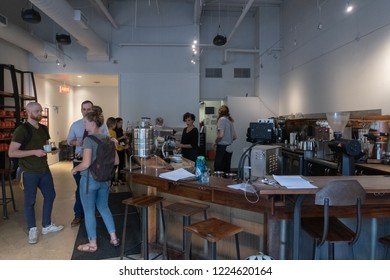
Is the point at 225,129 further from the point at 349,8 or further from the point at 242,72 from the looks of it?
the point at 242,72

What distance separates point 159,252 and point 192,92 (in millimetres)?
5847

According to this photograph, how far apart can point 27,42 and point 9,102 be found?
151cm

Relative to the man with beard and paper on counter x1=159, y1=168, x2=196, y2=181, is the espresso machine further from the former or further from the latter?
the man with beard

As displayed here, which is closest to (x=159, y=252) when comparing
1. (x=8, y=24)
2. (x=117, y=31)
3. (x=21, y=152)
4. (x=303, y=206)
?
(x=303, y=206)

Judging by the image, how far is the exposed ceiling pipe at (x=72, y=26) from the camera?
15.1 feet

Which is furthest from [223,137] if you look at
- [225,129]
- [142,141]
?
[142,141]

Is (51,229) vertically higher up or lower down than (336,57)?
lower down

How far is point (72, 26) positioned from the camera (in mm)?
5598

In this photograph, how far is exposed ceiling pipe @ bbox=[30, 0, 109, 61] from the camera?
461cm

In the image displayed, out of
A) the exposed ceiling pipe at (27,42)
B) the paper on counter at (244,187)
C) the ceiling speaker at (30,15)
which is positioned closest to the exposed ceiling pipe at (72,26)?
the ceiling speaker at (30,15)

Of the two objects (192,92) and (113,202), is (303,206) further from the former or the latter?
(192,92)

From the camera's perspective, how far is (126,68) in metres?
8.03

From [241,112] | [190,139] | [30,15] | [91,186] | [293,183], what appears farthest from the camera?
[241,112]

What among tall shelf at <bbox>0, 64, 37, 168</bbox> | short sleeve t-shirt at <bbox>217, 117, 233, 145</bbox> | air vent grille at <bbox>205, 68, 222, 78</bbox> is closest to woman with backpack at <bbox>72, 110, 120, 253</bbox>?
short sleeve t-shirt at <bbox>217, 117, 233, 145</bbox>
